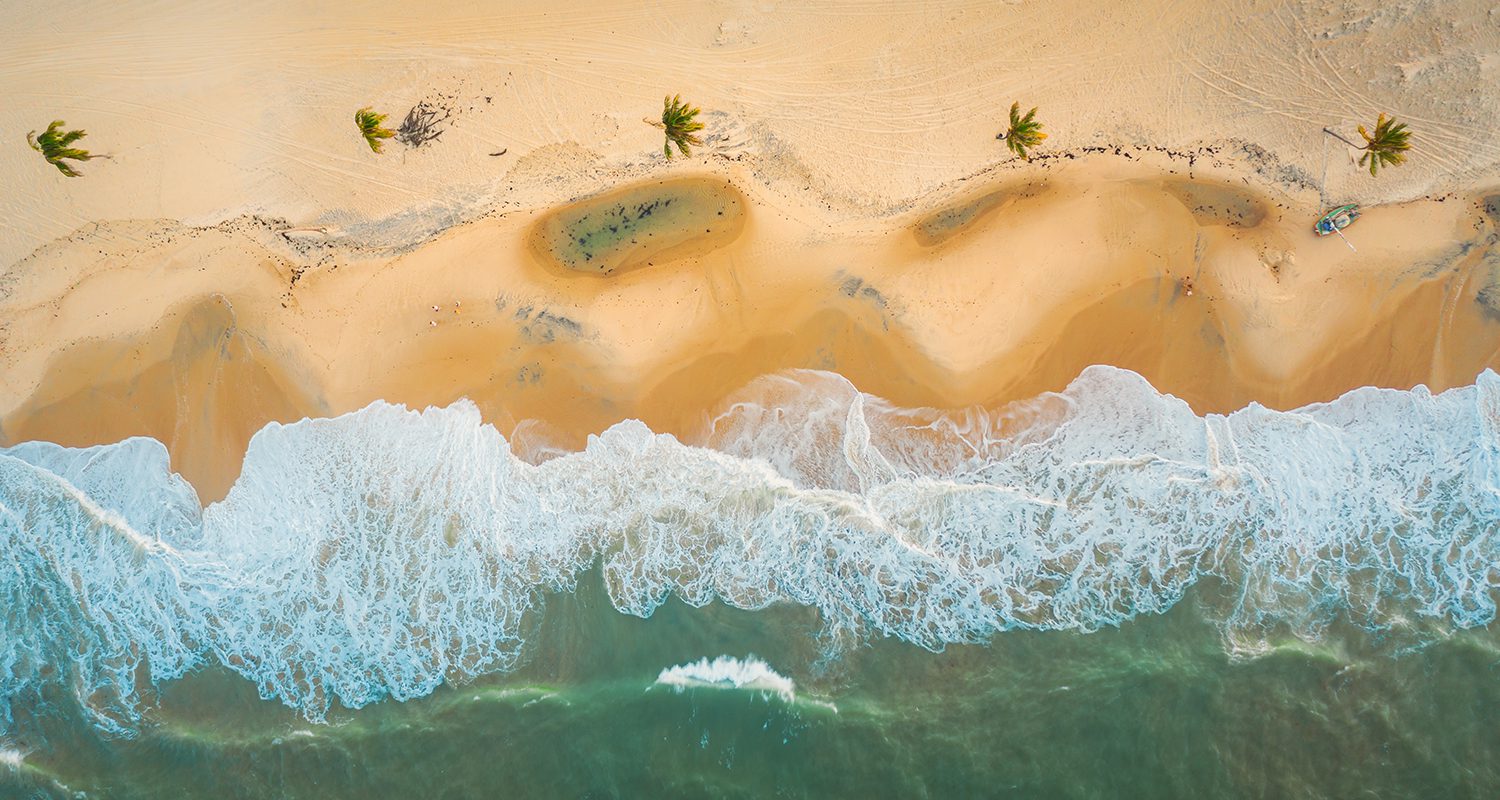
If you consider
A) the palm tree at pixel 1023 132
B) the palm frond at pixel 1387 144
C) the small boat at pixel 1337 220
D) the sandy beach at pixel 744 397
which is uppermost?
the palm frond at pixel 1387 144

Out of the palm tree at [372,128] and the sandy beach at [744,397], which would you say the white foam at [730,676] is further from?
the palm tree at [372,128]

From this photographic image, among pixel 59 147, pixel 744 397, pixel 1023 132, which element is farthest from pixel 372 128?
pixel 1023 132

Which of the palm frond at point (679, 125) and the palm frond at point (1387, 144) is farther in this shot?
the palm frond at point (679, 125)

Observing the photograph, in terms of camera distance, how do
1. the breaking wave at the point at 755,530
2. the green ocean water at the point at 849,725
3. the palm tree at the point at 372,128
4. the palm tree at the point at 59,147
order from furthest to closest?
the palm tree at the point at 59,147 → the palm tree at the point at 372,128 → the breaking wave at the point at 755,530 → the green ocean water at the point at 849,725

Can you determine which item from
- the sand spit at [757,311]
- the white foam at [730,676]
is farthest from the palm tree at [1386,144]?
the white foam at [730,676]

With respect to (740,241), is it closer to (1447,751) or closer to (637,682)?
(637,682)

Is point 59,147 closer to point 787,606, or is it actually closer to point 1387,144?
point 787,606

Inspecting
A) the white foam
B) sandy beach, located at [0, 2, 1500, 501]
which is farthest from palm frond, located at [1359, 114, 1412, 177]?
A: the white foam
